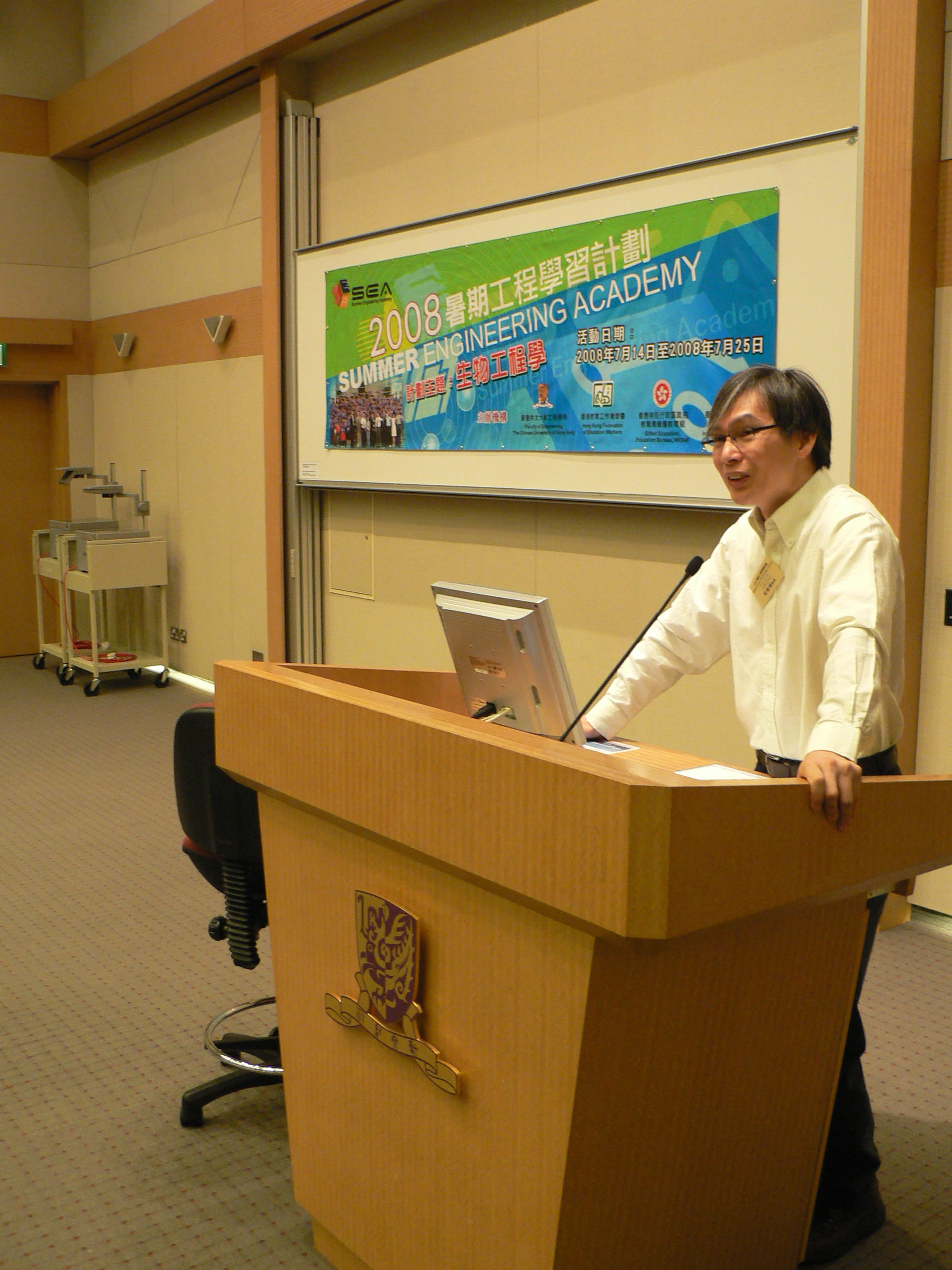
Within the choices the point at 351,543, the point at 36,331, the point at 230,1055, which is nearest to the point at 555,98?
the point at 351,543

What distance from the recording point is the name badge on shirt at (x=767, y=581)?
6.47 ft

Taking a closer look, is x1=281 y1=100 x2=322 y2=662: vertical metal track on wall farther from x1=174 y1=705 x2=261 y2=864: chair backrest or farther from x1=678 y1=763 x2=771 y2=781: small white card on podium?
x1=678 y1=763 x2=771 y2=781: small white card on podium

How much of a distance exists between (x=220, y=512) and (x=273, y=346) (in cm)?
135

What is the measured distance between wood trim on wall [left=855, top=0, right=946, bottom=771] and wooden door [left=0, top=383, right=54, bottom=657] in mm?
6660

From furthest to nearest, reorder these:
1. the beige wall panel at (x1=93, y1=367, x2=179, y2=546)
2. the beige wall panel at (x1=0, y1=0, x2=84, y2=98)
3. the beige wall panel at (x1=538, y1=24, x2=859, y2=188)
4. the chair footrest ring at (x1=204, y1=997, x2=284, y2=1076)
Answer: the beige wall panel at (x1=0, y1=0, x2=84, y2=98)
the beige wall panel at (x1=93, y1=367, x2=179, y2=546)
the beige wall panel at (x1=538, y1=24, x2=859, y2=188)
the chair footrest ring at (x1=204, y1=997, x2=284, y2=1076)

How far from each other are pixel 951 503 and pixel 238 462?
4.37 metres

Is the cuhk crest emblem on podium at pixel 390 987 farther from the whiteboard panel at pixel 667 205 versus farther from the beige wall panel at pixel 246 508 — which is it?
the beige wall panel at pixel 246 508

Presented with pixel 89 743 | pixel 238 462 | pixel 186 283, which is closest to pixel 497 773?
pixel 89 743

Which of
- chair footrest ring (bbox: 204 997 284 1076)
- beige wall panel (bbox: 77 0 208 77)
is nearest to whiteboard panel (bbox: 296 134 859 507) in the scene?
chair footrest ring (bbox: 204 997 284 1076)

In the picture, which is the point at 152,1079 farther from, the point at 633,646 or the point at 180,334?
the point at 180,334

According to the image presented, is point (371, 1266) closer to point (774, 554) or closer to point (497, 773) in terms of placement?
point (497, 773)

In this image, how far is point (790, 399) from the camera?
6.31 feet

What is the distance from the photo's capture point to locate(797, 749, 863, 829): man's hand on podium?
1.42 metres

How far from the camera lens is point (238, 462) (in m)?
6.68
